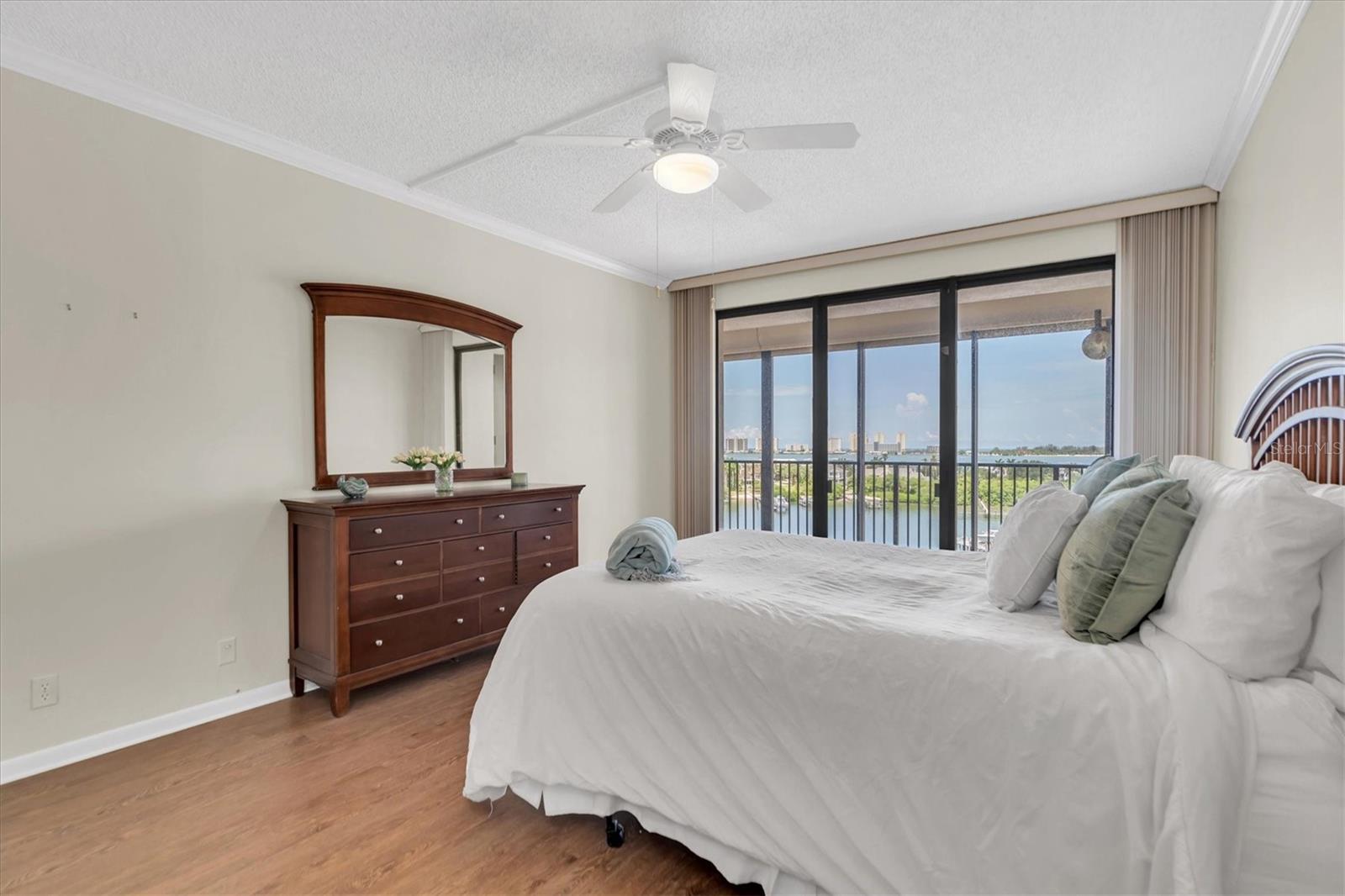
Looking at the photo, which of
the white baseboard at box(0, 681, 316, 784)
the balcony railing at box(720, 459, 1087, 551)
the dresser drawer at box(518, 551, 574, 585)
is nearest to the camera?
the white baseboard at box(0, 681, 316, 784)

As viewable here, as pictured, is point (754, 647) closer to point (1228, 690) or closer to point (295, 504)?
point (1228, 690)

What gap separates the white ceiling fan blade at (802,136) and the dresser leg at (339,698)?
2.88 m

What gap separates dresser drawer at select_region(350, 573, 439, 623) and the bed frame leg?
1.64 metres

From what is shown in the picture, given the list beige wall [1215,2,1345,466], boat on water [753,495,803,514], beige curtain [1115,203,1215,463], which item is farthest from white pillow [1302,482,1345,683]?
boat on water [753,495,803,514]

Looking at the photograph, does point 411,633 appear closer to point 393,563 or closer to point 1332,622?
point 393,563

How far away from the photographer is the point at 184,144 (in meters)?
2.70

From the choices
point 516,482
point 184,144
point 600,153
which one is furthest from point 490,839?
point 184,144

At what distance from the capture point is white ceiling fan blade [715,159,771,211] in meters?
2.51

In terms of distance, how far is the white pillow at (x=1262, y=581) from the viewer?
120 cm

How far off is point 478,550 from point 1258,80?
396cm

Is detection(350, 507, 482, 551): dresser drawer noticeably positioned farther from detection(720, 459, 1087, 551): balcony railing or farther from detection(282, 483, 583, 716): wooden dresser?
detection(720, 459, 1087, 551): balcony railing

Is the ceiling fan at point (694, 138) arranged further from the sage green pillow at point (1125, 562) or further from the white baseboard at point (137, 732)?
the white baseboard at point (137, 732)

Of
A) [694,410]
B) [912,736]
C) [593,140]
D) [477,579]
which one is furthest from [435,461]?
[912,736]

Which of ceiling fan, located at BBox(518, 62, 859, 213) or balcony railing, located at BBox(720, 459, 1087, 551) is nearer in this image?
ceiling fan, located at BBox(518, 62, 859, 213)
